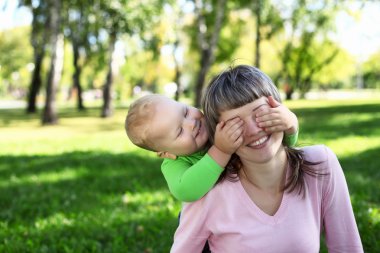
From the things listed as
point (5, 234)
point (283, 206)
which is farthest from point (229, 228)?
point (5, 234)

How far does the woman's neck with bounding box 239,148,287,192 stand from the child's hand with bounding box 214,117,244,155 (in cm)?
19

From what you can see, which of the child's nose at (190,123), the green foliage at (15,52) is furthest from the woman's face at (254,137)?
the green foliage at (15,52)

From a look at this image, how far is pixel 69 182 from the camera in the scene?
7242 mm

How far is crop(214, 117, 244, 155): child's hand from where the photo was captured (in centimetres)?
219

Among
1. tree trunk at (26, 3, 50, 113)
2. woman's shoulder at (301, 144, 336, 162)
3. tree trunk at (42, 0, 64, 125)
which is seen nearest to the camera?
woman's shoulder at (301, 144, 336, 162)

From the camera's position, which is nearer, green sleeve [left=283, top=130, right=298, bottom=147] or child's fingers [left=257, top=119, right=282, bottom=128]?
child's fingers [left=257, top=119, right=282, bottom=128]

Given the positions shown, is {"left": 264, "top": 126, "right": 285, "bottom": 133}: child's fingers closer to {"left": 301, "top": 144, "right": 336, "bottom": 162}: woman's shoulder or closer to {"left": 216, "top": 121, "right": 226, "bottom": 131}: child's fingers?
{"left": 216, "top": 121, "right": 226, "bottom": 131}: child's fingers

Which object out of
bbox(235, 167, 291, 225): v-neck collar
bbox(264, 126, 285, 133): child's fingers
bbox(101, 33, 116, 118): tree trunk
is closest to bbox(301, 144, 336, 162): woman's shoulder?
bbox(235, 167, 291, 225): v-neck collar

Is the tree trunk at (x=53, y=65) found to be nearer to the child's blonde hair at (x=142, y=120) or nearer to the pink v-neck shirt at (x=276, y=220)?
the child's blonde hair at (x=142, y=120)

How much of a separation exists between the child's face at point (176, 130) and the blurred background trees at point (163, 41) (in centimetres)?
40

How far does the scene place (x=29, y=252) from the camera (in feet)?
14.3

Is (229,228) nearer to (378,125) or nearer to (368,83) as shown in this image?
(378,125)

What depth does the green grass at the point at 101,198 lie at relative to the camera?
449 centimetres

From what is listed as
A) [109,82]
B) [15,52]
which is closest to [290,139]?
[109,82]
